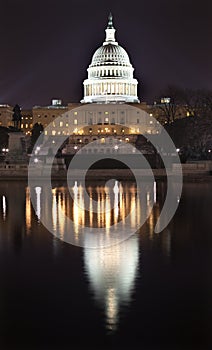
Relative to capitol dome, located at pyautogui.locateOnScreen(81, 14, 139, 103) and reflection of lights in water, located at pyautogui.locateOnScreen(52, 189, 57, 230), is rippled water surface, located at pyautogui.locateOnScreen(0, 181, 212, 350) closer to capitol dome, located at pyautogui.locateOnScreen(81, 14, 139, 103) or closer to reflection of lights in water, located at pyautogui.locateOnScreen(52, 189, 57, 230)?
reflection of lights in water, located at pyautogui.locateOnScreen(52, 189, 57, 230)

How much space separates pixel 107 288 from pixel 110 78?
5101 inches

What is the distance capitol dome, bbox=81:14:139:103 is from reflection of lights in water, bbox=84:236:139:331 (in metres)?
124

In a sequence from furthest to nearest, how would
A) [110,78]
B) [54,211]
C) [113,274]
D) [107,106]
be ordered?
[107,106]
[110,78]
[54,211]
[113,274]

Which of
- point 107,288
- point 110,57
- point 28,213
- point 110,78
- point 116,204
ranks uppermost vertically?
point 110,57

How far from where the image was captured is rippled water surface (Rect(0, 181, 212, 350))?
1136 centimetres

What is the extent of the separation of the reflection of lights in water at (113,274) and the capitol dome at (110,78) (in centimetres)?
12395

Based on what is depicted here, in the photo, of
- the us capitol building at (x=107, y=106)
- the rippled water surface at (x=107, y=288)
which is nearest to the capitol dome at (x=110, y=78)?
the us capitol building at (x=107, y=106)

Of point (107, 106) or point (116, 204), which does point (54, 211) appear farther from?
point (107, 106)

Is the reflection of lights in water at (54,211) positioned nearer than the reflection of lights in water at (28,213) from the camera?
No

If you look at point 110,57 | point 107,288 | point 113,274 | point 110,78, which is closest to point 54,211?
point 113,274

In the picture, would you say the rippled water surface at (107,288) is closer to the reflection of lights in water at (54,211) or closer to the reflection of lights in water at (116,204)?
the reflection of lights in water at (54,211)

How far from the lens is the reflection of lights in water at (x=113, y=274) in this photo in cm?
1308

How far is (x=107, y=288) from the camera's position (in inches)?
561

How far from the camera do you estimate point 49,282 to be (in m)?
14.8
